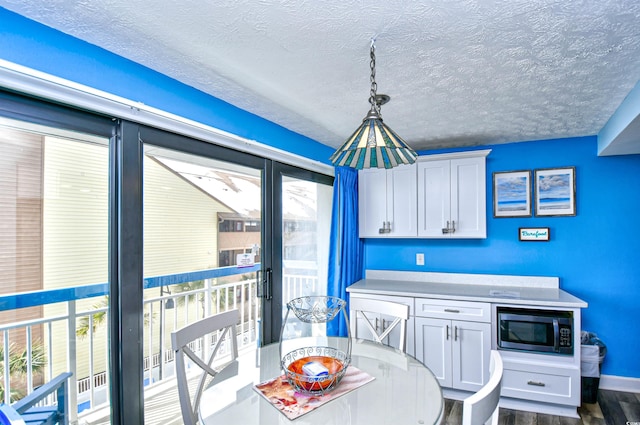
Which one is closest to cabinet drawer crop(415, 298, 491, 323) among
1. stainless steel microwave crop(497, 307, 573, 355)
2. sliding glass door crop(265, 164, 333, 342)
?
stainless steel microwave crop(497, 307, 573, 355)

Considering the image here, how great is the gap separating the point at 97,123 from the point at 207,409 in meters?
1.39

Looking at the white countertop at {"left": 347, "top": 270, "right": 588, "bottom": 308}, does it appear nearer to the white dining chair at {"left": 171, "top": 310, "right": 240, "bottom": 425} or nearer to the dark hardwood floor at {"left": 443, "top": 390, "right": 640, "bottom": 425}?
the dark hardwood floor at {"left": 443, "top": 390, "right": 640, "bottom": 425}

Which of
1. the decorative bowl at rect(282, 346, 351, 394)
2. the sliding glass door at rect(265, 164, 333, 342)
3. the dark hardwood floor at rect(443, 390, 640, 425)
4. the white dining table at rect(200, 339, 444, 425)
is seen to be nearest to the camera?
the white dining table at rect(200, 339, 444, 425)

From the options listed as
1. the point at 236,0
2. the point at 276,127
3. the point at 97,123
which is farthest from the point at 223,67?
the point at 276,127

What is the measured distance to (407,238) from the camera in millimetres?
3818

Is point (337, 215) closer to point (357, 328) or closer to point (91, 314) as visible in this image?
point (357, 328)

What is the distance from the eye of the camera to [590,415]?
2680 millimetres

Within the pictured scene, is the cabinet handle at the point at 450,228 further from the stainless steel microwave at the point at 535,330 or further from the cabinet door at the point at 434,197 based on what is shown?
the stainless steel microwave at the point at 535,330

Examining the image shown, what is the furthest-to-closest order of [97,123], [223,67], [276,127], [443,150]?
[443,150] < [276,127] < [223,67] < [97,123]

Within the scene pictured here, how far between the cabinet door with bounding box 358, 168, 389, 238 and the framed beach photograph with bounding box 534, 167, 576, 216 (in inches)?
59.4

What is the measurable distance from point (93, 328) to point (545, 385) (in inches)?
129

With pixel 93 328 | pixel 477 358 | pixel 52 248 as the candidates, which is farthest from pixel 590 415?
pixel 52 248

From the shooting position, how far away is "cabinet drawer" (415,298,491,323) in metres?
2.89

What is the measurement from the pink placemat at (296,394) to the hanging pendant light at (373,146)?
3.36 ft
